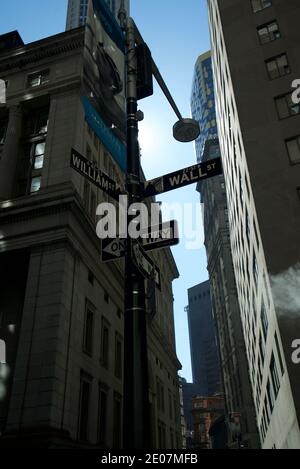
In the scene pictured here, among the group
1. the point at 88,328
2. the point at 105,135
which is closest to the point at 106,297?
the point at 88,328

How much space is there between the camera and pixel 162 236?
7.63 metres

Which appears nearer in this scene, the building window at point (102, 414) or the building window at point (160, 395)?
the building window at point (102, 414)

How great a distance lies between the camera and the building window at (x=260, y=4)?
110ft

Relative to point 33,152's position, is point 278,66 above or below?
above

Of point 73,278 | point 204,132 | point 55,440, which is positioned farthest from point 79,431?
point 204,132

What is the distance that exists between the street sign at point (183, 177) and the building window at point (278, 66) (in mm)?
25503

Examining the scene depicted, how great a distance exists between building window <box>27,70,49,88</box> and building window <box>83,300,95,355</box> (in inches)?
794

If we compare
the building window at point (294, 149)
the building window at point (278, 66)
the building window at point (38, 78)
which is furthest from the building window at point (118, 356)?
the building window at point (278, 66)

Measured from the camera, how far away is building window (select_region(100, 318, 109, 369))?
1054 inches

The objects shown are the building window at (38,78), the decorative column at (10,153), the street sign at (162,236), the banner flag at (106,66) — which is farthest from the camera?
the building window at (38,78)

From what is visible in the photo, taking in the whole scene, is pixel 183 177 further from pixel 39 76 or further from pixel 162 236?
pixel 39 76

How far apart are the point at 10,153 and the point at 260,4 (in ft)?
80.0

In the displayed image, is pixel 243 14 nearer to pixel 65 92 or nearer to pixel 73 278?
pixel 65 92

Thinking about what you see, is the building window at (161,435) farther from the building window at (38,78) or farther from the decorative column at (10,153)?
the building window at (38,78)
